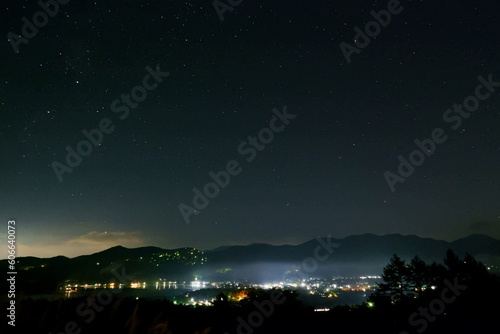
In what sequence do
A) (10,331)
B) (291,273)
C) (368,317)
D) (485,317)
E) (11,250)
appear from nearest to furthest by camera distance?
(10,331)
(11,250)
(368,317)
(485,317)
(291,273)

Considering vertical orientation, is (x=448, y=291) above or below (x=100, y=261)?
below

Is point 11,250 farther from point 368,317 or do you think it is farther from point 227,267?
point 227,267

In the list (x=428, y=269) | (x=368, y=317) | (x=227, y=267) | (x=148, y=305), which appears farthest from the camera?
(x=227, y=267)

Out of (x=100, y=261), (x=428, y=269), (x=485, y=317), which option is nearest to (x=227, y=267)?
(x=100, y=261)

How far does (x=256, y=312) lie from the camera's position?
13.5 meters

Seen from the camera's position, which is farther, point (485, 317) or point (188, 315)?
point (485, 317)

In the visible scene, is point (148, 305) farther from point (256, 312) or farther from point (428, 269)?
point (428, 269)

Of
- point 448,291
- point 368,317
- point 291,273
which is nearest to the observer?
point 368,317

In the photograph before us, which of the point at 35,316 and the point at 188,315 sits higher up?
the point at 35,316

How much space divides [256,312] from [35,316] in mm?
9603

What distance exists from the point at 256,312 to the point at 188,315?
2816 mm

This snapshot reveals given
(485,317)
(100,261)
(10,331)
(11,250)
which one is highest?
(100,261)

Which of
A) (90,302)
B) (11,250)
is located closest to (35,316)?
(90,302)

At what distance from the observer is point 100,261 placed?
96.1 m
